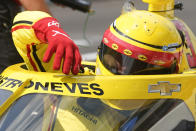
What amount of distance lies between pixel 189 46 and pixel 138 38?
3.14ft

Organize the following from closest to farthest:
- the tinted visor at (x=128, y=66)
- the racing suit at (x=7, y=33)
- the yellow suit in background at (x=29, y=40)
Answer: the tinted visor at (x=128, y=66)
the yellow suit in background at (x=29, y=40)
the racing suit at (x=7, y=33)

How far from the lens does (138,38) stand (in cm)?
288

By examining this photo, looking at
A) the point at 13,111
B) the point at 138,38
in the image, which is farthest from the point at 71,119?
the point at 138,38

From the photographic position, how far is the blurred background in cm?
833

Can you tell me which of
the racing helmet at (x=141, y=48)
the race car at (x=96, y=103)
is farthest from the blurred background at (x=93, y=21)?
the race car at (x=96, y=103)

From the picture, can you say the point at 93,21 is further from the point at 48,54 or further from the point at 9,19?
the point at 48,54

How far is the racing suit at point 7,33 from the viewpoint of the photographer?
12.7 ft

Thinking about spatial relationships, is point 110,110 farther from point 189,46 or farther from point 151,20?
point 189,46

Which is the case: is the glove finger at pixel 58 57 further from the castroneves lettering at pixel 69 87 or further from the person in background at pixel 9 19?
the person in background at pixel 9 19

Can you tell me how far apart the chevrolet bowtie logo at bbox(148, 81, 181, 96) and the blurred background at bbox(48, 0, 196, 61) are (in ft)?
15.0

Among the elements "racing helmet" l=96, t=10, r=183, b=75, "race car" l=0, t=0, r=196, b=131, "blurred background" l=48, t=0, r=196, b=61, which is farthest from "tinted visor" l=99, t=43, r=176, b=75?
"blurred background" l=48, t=0, r=196, b=61

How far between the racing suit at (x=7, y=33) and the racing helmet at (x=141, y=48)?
47.7 inches

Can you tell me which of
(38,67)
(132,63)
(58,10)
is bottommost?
(58,10)

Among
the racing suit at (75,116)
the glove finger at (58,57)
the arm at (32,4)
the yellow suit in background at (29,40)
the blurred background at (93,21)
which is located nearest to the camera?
the racing suit at (75,116)
